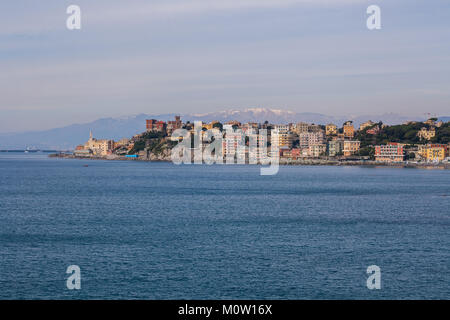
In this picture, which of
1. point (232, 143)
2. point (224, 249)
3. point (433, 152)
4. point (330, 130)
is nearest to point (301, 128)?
point (330, 130)

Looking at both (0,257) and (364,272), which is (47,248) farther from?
(364,272)

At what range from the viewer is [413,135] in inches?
5428

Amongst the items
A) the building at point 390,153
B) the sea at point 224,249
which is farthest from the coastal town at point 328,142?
the sea at point 224,249

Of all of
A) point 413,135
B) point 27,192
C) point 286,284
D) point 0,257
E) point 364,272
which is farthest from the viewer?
point 413,135

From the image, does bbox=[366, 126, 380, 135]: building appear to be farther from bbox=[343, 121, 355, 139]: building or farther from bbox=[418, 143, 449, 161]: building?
bbox=[418, 143, 449, 161]: building

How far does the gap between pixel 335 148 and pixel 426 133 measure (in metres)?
21.1

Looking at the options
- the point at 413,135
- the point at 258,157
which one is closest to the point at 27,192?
the point at 258,157

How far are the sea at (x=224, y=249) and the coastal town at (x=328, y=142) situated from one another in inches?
3344

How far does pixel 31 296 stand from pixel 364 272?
33.3 feet

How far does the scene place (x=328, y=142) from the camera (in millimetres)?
146875

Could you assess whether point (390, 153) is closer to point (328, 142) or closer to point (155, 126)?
point (328, 142)

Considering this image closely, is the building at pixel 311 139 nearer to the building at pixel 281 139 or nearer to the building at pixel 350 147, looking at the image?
the building at pixel 281 139

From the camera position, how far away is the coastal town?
122 meters

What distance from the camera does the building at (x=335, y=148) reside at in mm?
137375
